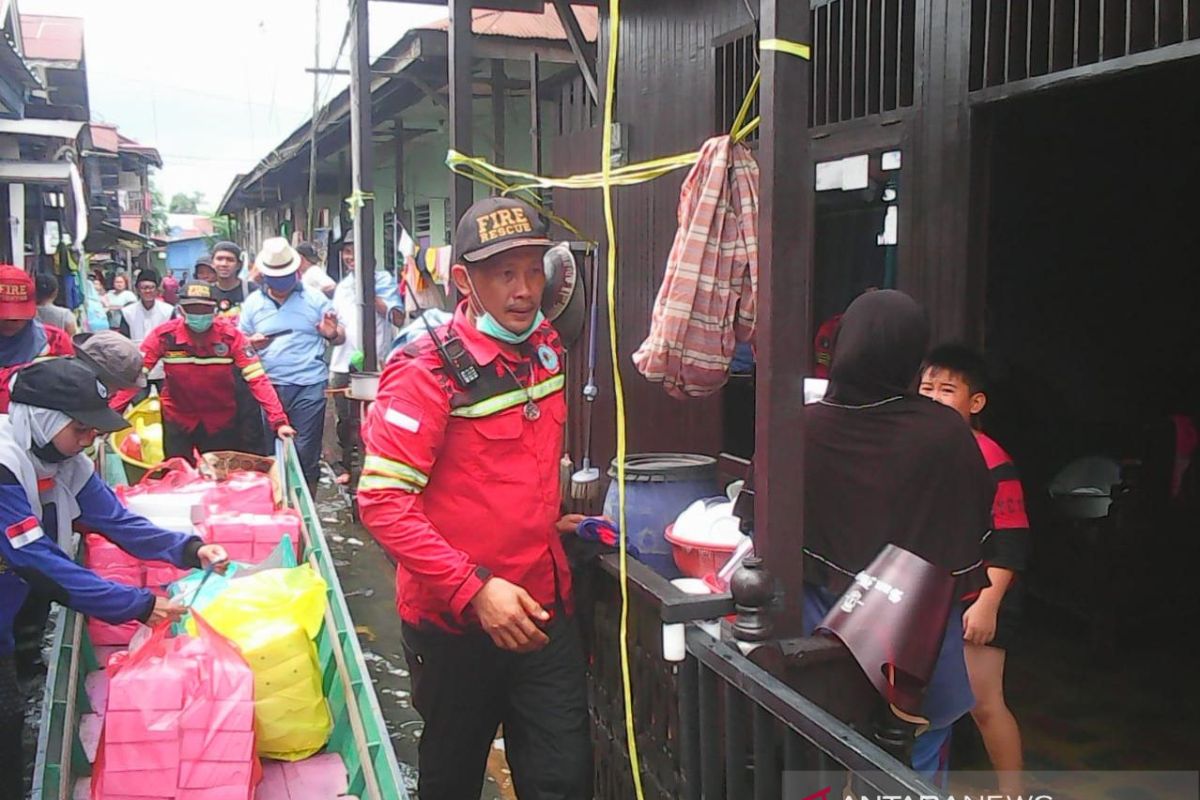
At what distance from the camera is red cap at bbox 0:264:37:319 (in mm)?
5668

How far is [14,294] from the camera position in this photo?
18.7 feet

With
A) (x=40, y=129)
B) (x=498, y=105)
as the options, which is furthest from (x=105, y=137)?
(x=498, y=105)

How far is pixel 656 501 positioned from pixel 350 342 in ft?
22.9

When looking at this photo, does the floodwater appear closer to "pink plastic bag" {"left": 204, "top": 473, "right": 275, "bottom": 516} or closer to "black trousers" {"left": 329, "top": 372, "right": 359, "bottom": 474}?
"black trousers" {"left": 329, "top": 372, "right": 359, "bottom": 474}

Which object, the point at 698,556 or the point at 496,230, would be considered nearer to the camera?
the point at 496,230

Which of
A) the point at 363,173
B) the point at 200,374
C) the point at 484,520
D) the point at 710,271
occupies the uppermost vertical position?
the point at 363,173

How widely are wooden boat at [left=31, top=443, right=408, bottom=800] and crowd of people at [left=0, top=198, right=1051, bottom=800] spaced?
0.51 ft

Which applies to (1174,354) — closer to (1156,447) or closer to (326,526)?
(1156,447)

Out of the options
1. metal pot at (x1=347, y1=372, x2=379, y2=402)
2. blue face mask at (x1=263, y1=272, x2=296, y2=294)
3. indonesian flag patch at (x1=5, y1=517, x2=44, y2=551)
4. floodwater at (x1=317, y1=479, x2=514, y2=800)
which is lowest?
floodwater at (x1=317, y1=479, x2=514, y2=800)

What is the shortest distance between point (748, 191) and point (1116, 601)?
3.43m

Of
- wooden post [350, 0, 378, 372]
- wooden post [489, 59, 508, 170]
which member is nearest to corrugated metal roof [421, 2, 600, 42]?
wooden post [489, 59, 508, 170]

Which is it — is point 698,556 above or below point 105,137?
below

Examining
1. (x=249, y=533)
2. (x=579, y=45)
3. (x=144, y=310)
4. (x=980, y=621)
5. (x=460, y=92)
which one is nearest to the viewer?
(x=980, y=621)

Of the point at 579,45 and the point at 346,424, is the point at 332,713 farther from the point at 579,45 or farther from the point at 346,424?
the point at 346,424
